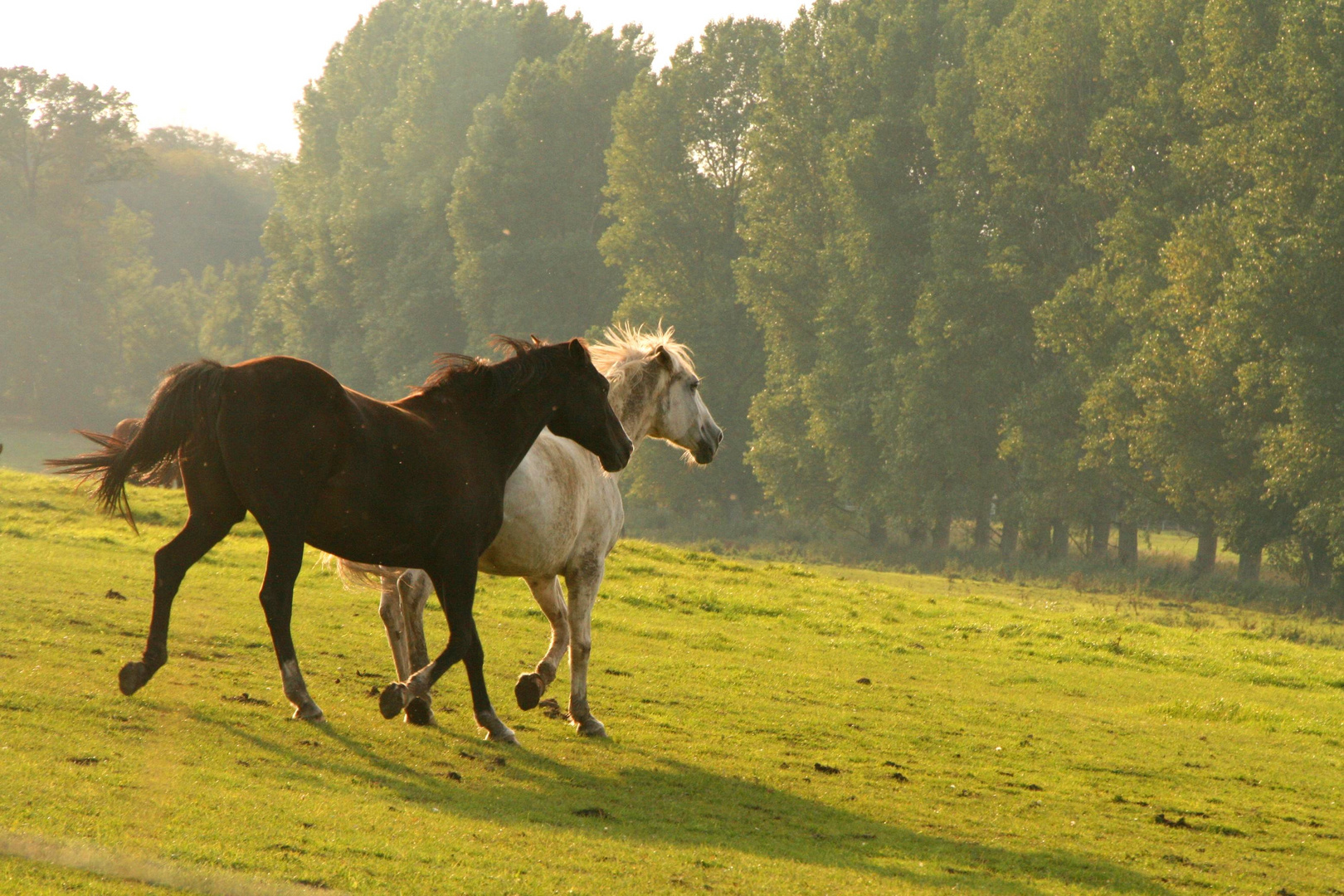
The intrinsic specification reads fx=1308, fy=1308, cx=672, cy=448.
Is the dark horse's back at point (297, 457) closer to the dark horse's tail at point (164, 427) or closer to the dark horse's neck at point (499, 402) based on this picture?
the dark horse's tail at point (164, 427)

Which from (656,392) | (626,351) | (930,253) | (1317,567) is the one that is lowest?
(1317,567)

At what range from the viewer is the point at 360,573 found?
32.1ft

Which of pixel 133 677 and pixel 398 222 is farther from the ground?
pixel 398 222

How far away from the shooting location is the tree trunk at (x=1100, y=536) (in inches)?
1624

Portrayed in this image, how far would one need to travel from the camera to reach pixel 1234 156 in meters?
32.7

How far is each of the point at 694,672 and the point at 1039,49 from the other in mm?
31527

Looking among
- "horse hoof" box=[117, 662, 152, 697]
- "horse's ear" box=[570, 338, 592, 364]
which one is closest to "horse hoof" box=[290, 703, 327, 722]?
"horse hoof" box=[117, 662, 152, 697]

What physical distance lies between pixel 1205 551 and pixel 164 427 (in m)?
35.2

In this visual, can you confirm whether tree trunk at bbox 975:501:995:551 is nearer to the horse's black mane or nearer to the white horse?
the white horse

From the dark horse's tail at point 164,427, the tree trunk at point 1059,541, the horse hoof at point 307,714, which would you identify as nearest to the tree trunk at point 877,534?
the tree trunk at point 1059,541

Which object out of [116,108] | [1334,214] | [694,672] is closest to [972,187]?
[1334,214]

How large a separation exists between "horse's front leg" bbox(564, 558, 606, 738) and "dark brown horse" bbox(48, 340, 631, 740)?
104 centimetres

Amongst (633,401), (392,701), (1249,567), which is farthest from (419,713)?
(1249,567)

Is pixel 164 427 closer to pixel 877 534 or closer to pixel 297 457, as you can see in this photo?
pixel 297 457
